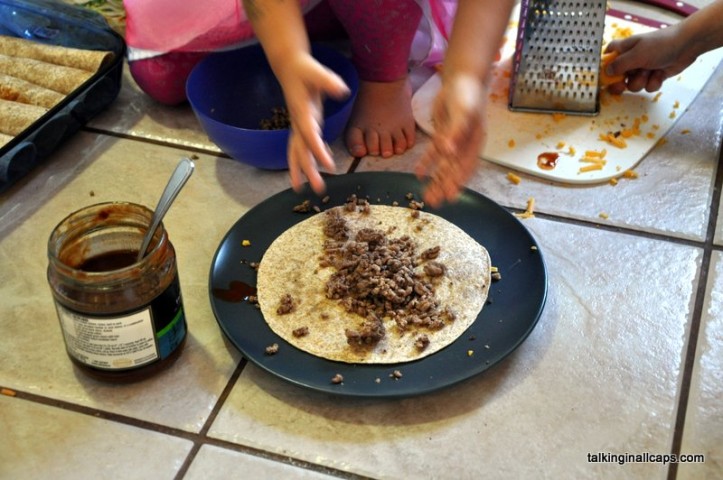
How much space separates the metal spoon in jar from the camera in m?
0.80

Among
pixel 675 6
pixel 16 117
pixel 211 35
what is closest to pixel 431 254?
pixel 211 35

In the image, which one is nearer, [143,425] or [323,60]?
[143,425]

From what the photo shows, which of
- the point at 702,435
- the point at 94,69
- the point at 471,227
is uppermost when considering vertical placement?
the point at 94,69

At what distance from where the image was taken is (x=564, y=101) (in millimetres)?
1309

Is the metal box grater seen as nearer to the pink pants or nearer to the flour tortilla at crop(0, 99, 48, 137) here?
the pink pants

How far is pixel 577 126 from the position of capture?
1.27 metres

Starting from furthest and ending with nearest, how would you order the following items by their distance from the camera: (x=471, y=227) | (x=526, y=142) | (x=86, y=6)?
(x=86, y=6), (x=526, y=142), (x=471, y=227)

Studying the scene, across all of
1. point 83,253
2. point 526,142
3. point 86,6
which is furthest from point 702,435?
point 86,6

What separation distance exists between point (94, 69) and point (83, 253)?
54 centimetres

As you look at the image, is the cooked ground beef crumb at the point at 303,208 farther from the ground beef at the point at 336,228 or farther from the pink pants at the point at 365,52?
the pink pants at the point at 365,52

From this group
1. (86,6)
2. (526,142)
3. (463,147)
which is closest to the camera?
(463,147)

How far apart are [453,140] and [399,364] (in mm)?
247

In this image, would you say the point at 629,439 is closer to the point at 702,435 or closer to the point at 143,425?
the point at 702,435

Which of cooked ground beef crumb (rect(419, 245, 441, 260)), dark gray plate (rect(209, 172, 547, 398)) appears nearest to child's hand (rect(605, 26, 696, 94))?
dark gray plate (rect(209, 172, 547, 398))
